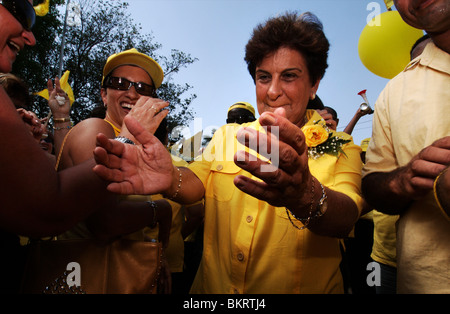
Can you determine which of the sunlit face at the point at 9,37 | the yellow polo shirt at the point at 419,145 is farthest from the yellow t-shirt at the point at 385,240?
the sunlit face at the point at 9,37

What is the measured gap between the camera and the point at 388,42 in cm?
308

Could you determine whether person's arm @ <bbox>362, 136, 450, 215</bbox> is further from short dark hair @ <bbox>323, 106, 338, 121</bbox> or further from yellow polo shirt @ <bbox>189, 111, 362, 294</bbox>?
short dark hair @ <bbox>323, 106, 338, 121</bbox>

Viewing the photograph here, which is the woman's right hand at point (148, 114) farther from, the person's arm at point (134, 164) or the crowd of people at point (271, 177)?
the person's arm at point (134, 164)

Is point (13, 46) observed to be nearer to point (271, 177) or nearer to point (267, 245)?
point (271, 177)

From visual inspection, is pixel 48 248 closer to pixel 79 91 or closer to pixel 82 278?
pixel 82 278

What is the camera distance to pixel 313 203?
1.35m

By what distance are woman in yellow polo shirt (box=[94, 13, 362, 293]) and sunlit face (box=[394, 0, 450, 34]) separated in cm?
51

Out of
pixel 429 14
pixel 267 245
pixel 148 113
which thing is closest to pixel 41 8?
pixel 148 113

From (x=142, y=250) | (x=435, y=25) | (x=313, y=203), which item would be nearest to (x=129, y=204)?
(x=142, y=250)

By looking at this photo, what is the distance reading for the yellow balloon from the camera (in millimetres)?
3074

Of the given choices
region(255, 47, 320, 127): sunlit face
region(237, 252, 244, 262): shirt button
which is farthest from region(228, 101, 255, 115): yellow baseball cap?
region(237, 252, 244, 262): shirt button

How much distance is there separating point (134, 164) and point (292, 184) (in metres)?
0.67

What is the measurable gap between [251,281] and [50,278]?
41.4 inches

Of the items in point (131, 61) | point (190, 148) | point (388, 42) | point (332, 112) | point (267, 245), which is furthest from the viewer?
point (332, 112)
